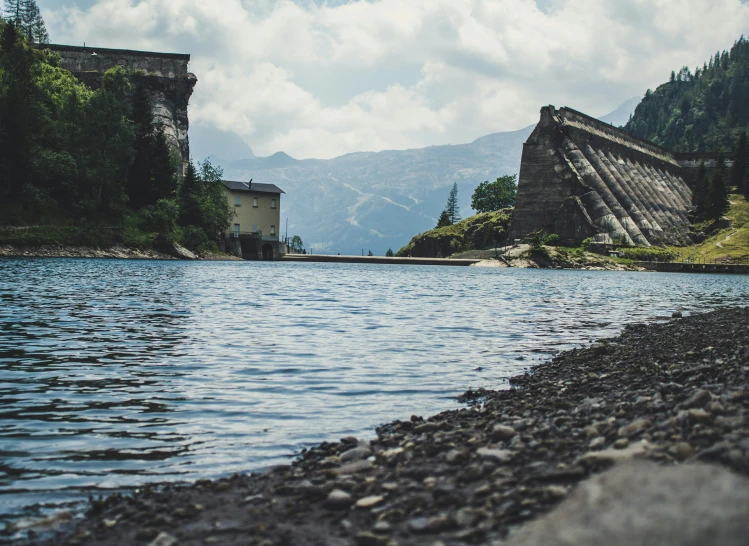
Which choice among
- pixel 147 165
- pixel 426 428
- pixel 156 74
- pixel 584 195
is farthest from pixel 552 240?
pixel 426 428

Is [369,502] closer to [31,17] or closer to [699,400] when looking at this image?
[699,400]

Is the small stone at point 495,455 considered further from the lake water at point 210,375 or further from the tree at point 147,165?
the tree at point 147,165

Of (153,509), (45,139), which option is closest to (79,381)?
(153,509)

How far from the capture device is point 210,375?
14781mm

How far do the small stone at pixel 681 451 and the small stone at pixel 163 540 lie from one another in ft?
15.3

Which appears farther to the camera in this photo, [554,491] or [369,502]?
[369,502]

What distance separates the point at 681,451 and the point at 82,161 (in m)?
101

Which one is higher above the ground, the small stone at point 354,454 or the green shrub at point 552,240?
the green shrub at point 552,240

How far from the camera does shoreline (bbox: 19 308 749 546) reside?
19.0 feet

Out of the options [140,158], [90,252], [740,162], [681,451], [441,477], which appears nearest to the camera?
[681,451]

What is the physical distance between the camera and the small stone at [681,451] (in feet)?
20.2

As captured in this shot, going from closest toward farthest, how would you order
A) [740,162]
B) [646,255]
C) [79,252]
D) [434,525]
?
[434,525] → [79,252] → [646,255] → [740,162]

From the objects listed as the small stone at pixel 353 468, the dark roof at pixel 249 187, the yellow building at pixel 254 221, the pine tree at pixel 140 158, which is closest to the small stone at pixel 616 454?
the small stone at pixel 353 468

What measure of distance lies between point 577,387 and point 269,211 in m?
129
